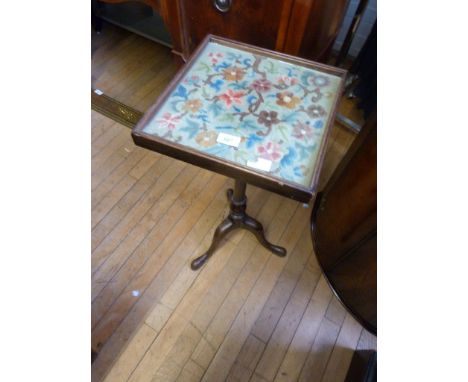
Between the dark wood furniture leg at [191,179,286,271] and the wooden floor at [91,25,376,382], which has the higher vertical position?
the dark wood furniture leg at [191,179,286,271]

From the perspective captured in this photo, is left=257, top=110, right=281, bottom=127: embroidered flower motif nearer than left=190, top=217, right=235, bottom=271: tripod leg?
Yes

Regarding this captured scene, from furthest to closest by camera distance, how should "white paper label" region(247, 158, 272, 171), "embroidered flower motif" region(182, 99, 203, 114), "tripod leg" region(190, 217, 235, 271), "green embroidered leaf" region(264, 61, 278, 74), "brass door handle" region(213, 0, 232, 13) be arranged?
"tripod leg" region(190, 217, 235, 271)
"brass door handle" region(213, 0, 232, 13)
"green embroidered leaf" region(264, 61, 278, 74)
"embroidered flower motif" region(182, 99, 203, 114)
"white paper label" region(247, 158, 272, 171)

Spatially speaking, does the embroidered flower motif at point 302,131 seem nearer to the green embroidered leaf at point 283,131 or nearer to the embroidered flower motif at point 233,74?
the green embroidered leaf at point 283,131

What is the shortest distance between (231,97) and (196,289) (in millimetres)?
840

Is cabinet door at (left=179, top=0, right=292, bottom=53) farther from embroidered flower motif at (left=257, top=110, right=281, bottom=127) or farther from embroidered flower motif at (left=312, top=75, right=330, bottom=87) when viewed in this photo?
embroidered flower motif at (left=257, top=110, right=281, bottom=127)

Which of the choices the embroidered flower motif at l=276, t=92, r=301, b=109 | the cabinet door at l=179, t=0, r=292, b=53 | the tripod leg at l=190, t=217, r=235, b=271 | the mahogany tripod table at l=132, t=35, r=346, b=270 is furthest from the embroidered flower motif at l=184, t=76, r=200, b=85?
the tripod leg at l=190, t=217, r=235, b=271

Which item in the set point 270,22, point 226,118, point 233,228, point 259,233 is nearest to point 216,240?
point 233,228

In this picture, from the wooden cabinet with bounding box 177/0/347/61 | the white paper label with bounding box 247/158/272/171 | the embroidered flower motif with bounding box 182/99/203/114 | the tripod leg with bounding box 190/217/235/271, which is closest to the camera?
the white paper label with bounding box 247/158/272/171

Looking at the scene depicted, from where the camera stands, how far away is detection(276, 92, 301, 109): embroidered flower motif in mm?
887

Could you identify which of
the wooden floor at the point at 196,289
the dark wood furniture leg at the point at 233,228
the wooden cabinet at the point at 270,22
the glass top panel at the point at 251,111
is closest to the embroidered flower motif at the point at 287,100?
the glass top panel at the point at 251,111

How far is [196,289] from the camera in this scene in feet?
4.38

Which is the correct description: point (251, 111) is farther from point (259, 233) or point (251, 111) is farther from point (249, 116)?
point (259, 233)

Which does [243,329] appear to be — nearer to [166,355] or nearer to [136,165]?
[166,355]

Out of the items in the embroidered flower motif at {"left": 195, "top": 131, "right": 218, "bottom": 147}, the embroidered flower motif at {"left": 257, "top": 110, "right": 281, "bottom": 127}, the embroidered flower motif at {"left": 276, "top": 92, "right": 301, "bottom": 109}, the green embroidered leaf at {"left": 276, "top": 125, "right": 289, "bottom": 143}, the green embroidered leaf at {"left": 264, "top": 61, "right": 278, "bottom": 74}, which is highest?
the green embroidered leaf at {"left": 264, "top": 61, "right": 278, "bottom": 74}
